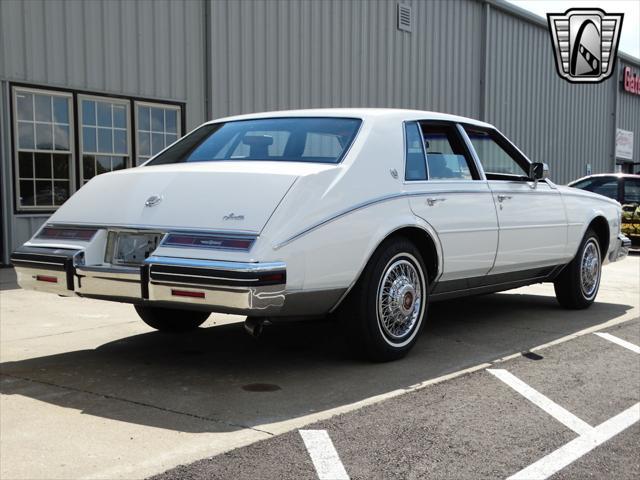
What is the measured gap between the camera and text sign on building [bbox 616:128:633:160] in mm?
28023

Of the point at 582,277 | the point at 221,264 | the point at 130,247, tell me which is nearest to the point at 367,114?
the point at 221,264

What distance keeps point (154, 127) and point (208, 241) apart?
28.7ft

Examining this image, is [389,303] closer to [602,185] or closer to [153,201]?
[153,201]

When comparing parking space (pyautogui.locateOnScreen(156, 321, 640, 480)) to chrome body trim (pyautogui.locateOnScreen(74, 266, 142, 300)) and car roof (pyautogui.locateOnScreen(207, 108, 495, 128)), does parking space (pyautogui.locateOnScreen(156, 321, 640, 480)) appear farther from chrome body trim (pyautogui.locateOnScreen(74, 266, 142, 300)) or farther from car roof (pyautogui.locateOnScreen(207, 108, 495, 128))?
car roof (pyautogui.locateOnScreen(207, 108, 495, 128))

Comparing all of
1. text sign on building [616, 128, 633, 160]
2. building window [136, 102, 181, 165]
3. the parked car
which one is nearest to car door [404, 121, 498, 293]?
building window [136, 102, 181, 165]

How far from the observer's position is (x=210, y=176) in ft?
14.2

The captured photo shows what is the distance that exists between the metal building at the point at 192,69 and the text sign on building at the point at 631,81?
895 cm

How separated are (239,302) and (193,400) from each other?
0.56m

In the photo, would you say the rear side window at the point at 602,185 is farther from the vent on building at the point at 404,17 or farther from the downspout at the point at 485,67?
the downspout at the point at 485,67

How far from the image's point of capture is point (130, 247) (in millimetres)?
4348

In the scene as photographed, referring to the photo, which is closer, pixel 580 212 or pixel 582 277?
pixel 580 212

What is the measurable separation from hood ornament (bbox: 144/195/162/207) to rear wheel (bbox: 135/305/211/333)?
4.45ft

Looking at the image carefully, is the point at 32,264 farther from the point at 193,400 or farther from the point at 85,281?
the point at 193,400

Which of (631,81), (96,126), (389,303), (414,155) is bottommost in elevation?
(389,303)
